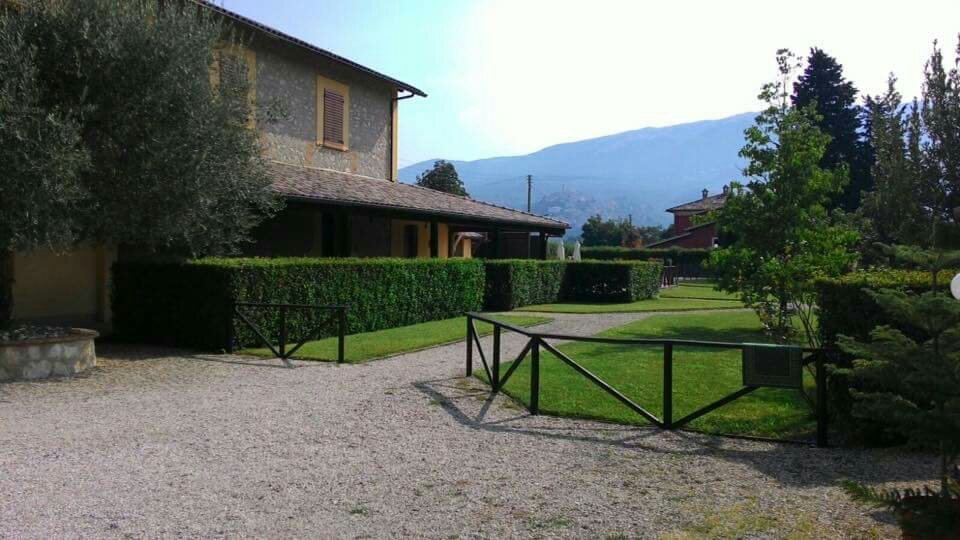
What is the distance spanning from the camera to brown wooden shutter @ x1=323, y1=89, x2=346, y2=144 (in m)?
19.5

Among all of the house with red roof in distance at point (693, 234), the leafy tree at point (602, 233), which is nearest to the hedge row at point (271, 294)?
the house with red roof in distance at point (693, 234)

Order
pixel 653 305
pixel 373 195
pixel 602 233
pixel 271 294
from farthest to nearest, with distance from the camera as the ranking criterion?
1. pixel 602 233
2. pixel 653 305
3. pixel 373 195
4. pixel 271 294

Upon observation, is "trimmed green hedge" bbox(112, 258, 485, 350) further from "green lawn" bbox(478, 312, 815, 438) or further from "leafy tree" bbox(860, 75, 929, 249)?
"leafy tree" bbox(860, 75, 929, 249)

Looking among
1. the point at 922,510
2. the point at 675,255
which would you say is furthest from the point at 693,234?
the point at 922,510

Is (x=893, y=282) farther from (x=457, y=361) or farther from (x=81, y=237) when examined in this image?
(x=81, y=237)

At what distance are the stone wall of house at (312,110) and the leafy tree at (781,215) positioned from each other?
10008 mm

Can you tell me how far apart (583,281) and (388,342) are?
14.0 meters

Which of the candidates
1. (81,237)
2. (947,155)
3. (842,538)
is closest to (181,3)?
(81,237)

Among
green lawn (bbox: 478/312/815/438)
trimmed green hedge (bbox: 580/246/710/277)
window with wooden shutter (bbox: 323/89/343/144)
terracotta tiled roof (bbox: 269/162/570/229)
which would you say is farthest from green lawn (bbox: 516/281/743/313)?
trimmed green hedge (bbox: 580/246/710/277)

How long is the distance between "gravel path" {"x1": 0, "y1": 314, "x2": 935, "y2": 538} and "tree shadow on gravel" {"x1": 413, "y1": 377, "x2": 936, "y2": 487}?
1.0 inches

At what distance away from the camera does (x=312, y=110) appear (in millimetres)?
18938

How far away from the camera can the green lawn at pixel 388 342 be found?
448 inches

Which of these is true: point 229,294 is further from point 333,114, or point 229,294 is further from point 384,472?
point 333,114

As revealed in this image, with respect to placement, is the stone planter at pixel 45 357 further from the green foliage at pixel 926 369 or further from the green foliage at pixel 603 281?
the green foliage at pixel 603 281
